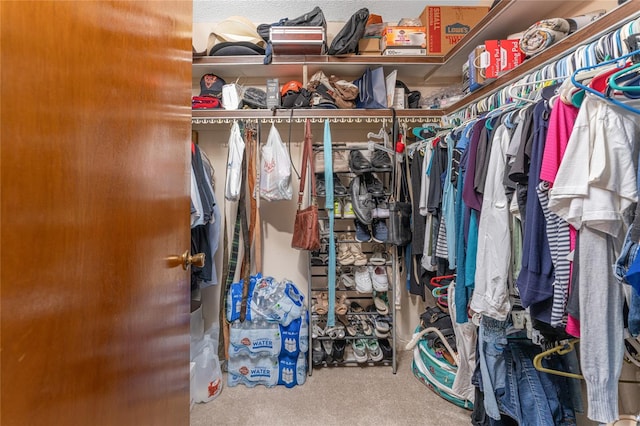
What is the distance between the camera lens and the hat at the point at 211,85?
2297mm

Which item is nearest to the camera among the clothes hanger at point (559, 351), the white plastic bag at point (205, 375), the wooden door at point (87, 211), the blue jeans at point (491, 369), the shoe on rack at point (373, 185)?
the wooden door at point (87, 211)

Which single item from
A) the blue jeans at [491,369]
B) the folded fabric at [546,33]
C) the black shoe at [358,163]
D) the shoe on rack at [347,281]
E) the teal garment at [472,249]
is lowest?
the blue jeans at [491,369]

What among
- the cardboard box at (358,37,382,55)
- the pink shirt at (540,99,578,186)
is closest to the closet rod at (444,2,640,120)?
the pink shirt at (540,99,578,186)

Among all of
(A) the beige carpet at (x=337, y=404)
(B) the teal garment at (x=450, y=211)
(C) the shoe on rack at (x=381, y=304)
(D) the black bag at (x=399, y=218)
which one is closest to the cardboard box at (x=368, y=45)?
(D) the black bag at (x=399, y=218)

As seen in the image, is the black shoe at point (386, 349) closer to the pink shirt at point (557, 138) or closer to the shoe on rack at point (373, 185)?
the shoe on rack at point (373, 185)

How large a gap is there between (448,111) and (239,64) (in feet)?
5.25

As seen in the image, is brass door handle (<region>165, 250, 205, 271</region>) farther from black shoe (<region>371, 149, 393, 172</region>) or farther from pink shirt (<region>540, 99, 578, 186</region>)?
black shoe (<region>371, 149, 393, 172</region>)

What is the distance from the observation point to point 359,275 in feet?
7.13

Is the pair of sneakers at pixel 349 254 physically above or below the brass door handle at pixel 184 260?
below

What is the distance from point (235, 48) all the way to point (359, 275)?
6.39ft

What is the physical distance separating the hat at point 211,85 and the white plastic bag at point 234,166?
39 centimetres

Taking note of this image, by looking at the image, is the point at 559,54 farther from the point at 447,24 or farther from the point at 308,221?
the point at 308,221

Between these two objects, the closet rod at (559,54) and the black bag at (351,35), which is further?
the black bag at (351,35)

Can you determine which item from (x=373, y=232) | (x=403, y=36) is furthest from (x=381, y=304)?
(x=403, y=36)
